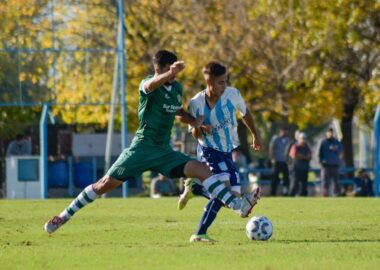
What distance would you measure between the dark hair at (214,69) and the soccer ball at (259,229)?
5.60 ft

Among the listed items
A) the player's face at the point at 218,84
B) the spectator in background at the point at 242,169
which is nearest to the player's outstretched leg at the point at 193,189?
the player's face at the point at 218,84

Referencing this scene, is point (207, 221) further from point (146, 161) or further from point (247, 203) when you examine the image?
point (146, 161)

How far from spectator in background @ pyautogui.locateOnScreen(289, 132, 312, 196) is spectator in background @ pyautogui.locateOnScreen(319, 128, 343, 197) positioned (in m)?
0.47

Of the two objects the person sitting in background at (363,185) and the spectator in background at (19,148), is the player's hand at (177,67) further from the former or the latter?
the person sitting in background at (363,185)

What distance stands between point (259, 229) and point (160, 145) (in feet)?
4.77

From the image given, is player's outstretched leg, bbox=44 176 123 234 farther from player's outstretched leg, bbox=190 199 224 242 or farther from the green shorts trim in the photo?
player's outstretched leg, bbox=190 199 224 242

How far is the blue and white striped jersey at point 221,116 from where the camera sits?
12.8 meters

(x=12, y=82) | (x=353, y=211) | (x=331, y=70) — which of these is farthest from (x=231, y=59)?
(x=353, y=211)

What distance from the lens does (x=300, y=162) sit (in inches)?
1177

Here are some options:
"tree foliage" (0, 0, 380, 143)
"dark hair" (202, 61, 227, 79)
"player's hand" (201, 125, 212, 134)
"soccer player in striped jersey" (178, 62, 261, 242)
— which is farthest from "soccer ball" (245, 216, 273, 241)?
"tree foliage" (0, 0, 380, 143)

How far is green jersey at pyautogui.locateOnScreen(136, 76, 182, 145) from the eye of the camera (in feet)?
40.3

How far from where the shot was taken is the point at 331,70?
35062mm

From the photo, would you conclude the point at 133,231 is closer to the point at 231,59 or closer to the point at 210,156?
the point at 210,156

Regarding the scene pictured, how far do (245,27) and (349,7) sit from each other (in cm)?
385
